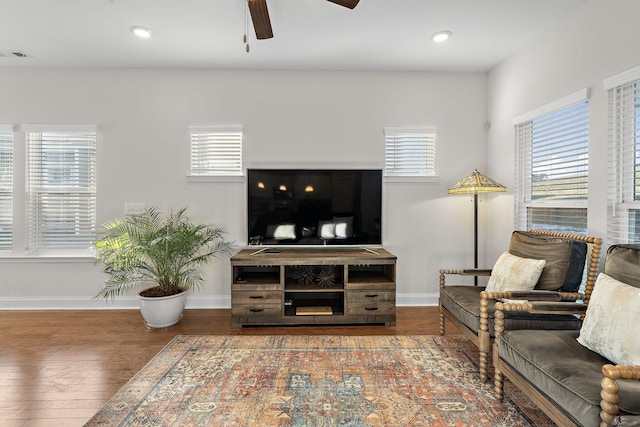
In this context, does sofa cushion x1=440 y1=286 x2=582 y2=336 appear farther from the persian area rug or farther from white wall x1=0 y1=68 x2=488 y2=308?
white wall x1=0 y1=68 x2=488 y2=308

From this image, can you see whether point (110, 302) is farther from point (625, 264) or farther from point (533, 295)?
point (625, 264)

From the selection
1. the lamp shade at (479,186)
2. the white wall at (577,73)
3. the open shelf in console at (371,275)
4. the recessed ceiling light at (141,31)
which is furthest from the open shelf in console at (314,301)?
the recessed ceiling light at (141,31)

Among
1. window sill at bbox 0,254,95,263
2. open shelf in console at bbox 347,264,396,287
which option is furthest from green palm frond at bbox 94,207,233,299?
open shelf in console at bbox 347,264,396,287

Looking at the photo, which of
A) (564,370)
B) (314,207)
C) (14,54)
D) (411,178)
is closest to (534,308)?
(564,370)

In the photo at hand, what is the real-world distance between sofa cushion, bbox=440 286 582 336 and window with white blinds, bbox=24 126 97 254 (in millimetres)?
3837

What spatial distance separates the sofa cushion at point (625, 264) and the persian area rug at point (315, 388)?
35.2 inches

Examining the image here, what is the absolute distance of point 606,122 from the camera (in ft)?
7.78

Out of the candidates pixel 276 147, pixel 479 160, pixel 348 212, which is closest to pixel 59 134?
pixel 276 147

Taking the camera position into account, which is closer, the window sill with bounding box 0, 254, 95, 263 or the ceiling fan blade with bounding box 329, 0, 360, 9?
the ceiling fan blade with bounding box 329, 0, 360, 9

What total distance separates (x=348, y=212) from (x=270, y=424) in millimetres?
2283

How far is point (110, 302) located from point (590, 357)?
4.29m

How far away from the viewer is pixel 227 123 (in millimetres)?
3832

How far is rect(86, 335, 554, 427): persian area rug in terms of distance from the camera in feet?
6.23

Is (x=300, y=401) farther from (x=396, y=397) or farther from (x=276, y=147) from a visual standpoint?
(x=276, y=147)
